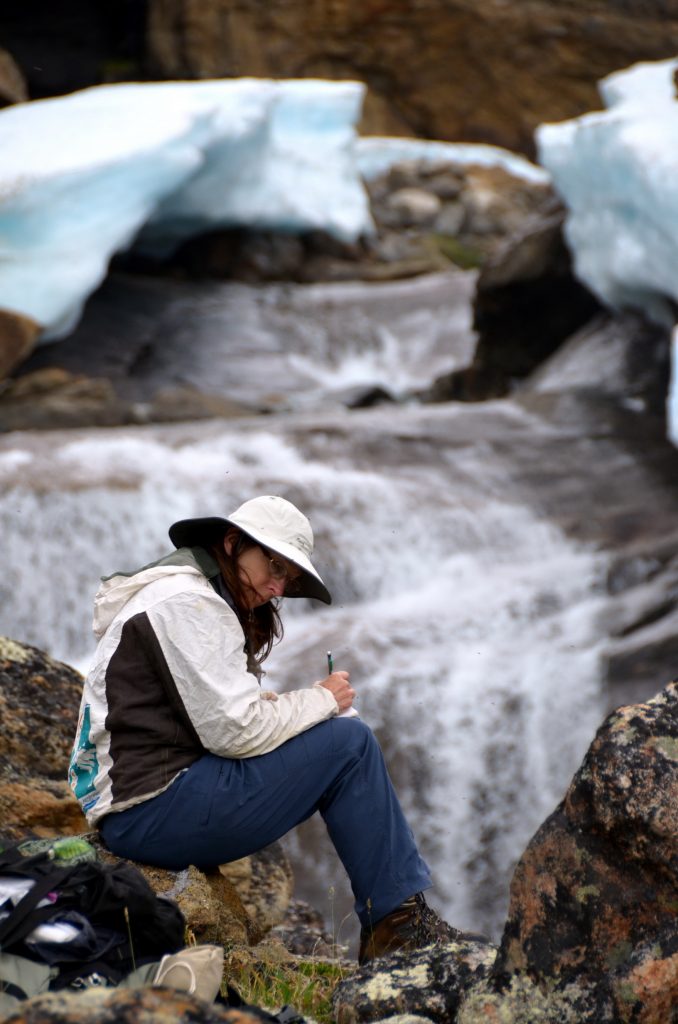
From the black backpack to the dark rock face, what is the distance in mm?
726

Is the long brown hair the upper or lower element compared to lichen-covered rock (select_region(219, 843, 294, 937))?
upper

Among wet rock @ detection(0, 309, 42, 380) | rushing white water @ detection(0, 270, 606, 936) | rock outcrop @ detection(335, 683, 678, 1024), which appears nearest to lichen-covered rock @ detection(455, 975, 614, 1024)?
rock outcrop @ detection(335, 683, 678, 1024)

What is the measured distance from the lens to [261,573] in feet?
9.96

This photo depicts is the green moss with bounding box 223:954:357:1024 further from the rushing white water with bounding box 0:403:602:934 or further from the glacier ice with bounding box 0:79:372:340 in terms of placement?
the glacier ice with bounding box 0:79:372:340

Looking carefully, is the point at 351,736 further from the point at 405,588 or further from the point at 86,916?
the point at 405,588

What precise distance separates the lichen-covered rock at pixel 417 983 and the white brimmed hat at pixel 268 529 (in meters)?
0.86

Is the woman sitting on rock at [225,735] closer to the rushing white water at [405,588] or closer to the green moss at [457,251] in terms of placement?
the rushing white water at [405,588]

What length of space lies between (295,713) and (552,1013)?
0.94 m

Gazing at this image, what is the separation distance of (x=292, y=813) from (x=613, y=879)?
2.89 feet

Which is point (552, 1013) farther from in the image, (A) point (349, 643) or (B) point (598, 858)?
(A) point (349, 643)

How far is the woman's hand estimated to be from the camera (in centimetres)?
319

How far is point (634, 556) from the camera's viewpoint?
7824mm

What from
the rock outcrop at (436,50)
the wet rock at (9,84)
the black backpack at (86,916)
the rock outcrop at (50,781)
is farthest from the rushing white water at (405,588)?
the rock outcrop at (436,50)

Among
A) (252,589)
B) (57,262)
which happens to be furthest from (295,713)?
(57,262)
